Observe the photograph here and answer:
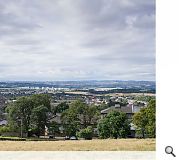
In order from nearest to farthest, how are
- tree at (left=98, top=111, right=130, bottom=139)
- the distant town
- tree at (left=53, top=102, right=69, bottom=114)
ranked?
the distant town
tree at (left=53, top=102, right=69, bottom=114)
tree at (left=98, top=111, right=130, bottom=139)

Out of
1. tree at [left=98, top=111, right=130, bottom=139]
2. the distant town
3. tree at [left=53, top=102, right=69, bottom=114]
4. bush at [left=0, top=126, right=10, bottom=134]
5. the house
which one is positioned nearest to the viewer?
the distant town

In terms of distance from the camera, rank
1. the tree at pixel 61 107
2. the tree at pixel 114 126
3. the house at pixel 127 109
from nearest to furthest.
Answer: the tree at pixel 61 107, the house at pixel 127 109, the tree at pixel 114 126

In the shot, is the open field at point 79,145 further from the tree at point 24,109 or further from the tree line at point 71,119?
the tree at point 24,109

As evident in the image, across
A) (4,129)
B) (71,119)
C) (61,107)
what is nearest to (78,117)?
(71,119)

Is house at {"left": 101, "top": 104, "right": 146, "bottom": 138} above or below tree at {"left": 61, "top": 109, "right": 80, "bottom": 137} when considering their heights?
above

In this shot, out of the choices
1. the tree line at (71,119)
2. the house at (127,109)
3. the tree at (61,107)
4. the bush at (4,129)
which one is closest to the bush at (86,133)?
the tree line at (71,119)

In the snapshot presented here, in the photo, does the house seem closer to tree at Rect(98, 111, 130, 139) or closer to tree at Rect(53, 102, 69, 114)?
tree at Rect(98, 111, 130, 139)

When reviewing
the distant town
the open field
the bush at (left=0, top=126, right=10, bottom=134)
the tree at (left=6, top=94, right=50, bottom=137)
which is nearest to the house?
the distant town
